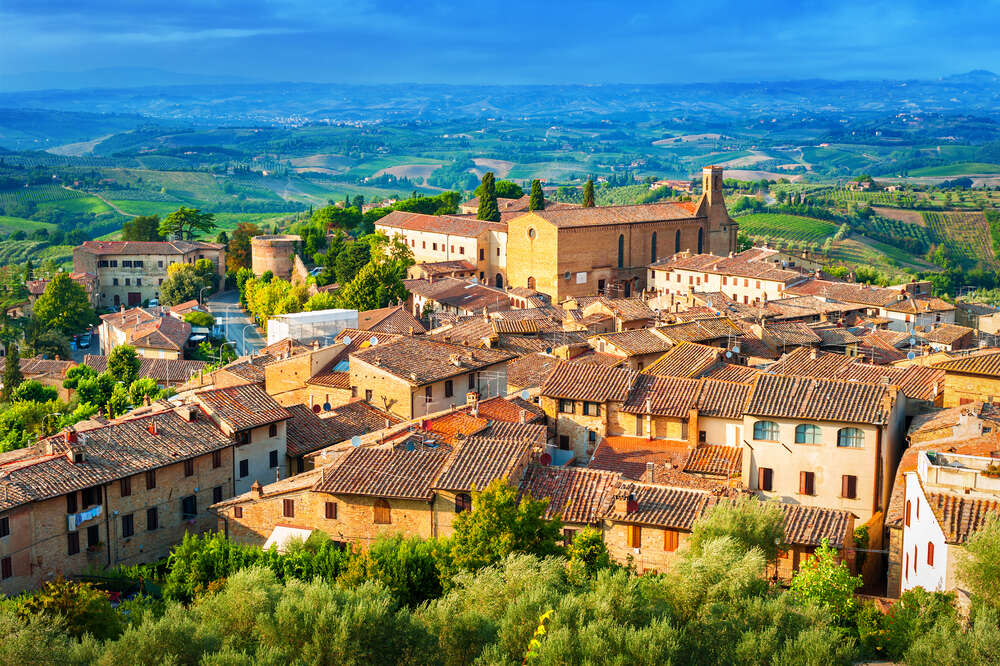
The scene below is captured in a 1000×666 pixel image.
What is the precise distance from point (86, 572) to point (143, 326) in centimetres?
4217

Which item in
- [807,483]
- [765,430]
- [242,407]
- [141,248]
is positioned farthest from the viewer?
[141,248]

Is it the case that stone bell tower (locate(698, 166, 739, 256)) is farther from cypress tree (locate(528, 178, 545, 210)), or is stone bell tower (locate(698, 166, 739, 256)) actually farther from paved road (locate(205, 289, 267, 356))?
paved road (locate(205, 289, 267, 356))

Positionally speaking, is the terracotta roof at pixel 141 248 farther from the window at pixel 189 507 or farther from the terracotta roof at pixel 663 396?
the terracotta roof at pixel 663 396

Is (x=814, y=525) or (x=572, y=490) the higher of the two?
(x=572, y=490)

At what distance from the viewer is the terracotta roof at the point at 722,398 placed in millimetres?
26781

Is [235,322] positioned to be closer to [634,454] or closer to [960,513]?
[634,454]

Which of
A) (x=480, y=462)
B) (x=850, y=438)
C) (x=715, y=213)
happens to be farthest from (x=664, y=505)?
(x=715, y=213)

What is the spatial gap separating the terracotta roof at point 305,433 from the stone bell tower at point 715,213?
49.7m

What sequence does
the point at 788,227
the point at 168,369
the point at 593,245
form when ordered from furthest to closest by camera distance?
the point at 788,227
the point at 593,245
the point at 168,369

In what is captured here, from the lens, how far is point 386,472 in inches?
918

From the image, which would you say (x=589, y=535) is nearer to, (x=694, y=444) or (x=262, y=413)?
(x=694, y=444)

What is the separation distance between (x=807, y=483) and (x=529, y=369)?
41.8 ft

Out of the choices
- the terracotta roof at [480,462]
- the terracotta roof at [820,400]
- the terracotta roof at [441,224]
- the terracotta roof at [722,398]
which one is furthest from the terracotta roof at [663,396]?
the terracotta roof at [441,224]

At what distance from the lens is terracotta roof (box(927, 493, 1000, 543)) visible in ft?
58.7
